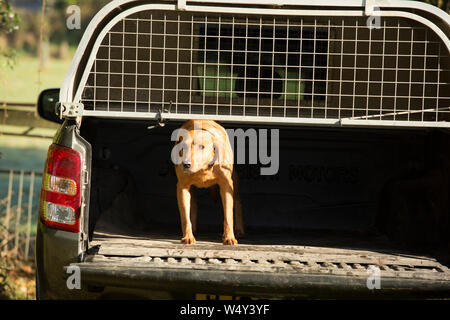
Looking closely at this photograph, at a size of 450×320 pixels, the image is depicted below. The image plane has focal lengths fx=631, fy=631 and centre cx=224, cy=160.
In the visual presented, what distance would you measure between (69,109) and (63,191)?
0.46 metres

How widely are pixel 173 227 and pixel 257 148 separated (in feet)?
3.18

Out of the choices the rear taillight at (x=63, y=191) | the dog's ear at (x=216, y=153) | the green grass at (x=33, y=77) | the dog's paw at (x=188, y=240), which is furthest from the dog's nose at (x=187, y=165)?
the green grass at (x=33, y=77)

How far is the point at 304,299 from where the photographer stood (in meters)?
3.42

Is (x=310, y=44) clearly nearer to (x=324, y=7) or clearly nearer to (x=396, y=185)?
(x=324, y=7)

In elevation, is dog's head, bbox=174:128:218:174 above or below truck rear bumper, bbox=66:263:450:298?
above

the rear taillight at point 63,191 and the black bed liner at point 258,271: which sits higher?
the rear taillight at point 63,191

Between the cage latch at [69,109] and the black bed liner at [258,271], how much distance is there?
2.54ft

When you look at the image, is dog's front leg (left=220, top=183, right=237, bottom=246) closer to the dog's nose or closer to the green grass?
the dog's nose

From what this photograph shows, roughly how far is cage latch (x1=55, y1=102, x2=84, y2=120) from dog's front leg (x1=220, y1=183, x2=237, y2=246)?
44.6 inches

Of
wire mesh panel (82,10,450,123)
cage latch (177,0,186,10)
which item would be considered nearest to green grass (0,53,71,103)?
wire mesh panel (82,10,450,123)

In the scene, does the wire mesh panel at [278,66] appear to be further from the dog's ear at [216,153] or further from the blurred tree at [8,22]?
the blurred tree at [8,22]

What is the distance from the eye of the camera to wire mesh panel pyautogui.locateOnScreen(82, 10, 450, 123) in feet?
12.0

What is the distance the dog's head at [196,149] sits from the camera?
156 inches
